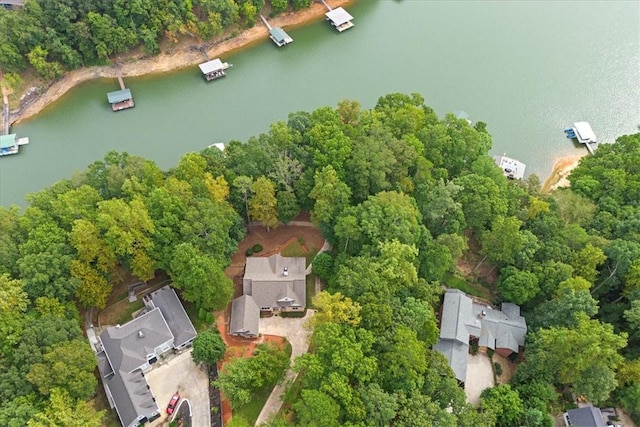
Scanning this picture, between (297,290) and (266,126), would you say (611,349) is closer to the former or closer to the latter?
(297,290)

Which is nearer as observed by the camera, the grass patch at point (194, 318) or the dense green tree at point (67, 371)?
the dense green tree at point (67, 371)

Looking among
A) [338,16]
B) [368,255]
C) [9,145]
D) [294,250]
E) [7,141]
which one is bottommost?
[294,250]

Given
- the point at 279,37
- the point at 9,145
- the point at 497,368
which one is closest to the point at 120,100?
the point at 9,145

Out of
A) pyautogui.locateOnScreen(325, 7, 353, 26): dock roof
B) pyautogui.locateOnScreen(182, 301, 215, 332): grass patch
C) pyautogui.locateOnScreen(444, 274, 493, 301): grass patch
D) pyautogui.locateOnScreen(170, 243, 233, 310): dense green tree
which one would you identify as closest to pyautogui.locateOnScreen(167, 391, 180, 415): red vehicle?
pyautogui.locateOnScreen(182, 301, 215, 332): grass patch

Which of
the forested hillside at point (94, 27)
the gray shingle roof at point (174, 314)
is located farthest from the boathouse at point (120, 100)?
the gray shingle roof at point (174, 314)

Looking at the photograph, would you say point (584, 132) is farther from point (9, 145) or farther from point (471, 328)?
point (9, 145)

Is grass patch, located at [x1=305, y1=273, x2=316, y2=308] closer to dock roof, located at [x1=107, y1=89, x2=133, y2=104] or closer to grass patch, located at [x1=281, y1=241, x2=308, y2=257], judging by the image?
grass patch, located at [x1=281, y1=241, x2=308, y2=257]

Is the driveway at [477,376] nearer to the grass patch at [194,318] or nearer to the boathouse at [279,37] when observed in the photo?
the grass patch at [194,318]
